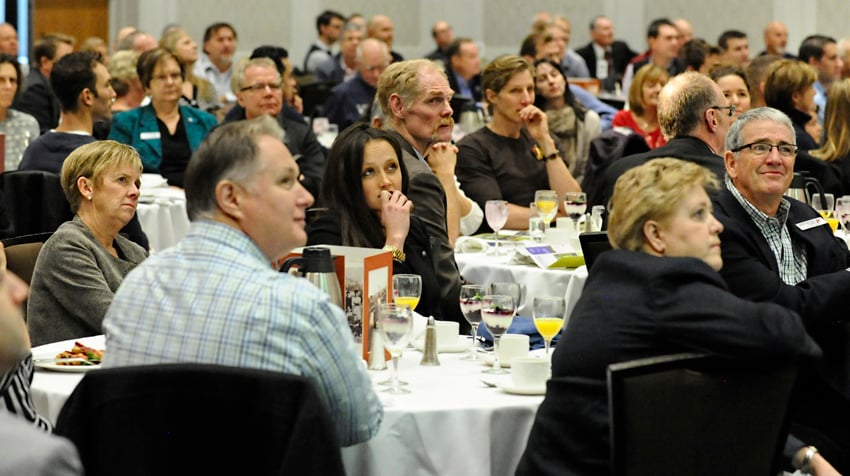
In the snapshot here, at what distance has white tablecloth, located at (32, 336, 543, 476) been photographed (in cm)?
269

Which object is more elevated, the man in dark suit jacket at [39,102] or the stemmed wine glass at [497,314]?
the man in dark suit jacket at [39,102]

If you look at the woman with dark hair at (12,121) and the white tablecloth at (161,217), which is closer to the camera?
the white tablecloth at (161,217)

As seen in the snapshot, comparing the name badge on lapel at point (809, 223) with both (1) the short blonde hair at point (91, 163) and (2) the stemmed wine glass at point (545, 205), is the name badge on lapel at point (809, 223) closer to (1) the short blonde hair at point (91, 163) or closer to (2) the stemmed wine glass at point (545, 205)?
(2) the stemmed wine glass at point (545, 205)

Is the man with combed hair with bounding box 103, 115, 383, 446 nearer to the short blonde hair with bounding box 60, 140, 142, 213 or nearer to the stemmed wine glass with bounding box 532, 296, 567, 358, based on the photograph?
the stemmed wine glass with bounding box 532, 296, 567, 358

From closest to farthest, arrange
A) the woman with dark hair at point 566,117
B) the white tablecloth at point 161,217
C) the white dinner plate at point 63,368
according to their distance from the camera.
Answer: the white dinner plate at point 63,368, the white tablecloth at point 161,217, the woman with dark hair at point 566,117

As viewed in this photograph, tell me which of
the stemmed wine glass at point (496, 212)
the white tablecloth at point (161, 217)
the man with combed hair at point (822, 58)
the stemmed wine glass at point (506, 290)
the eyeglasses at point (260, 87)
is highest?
the man with combed hair at point (822, 58)

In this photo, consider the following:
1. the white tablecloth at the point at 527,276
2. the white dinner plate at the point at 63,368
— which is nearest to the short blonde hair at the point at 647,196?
the white dinner plate at the point at 63,368

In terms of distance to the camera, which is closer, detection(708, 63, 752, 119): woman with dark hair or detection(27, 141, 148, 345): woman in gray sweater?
detection(27, 141, 148, 345): woman in gray sweater

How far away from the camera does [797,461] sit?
9.02ft

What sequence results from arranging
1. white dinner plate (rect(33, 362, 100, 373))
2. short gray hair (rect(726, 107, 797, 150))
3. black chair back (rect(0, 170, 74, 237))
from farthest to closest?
black chair back (rect(0, 170, 74, 237)), short gray hair (rect(726, 107, 797, 150)), white dinner plate (rect(33, 362, 100, 373))

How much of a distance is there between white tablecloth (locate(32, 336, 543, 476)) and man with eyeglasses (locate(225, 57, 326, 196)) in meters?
4.80

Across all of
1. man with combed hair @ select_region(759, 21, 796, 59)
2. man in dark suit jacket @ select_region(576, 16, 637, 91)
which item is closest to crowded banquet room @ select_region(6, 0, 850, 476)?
man with combed hair @ select_region(759, 21, 796, 59)

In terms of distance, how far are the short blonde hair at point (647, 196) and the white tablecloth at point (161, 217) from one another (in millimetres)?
4060

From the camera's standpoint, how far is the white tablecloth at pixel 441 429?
2691 millimetres
